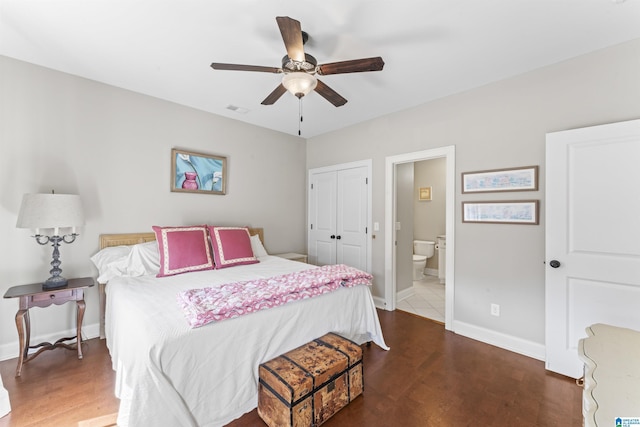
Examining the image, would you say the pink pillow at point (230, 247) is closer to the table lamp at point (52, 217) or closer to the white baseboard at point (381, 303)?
the table lamp at point (52, 217)

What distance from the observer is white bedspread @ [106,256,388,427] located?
134 cm

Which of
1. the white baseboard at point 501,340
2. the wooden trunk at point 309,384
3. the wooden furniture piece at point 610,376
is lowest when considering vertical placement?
the white baseboard at point 501,340

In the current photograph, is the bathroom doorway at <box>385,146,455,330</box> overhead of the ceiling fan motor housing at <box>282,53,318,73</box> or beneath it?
beneath

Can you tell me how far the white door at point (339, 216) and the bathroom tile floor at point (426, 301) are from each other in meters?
0.79

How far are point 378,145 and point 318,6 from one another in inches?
85.5

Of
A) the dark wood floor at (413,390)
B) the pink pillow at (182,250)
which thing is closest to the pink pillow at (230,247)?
the pink pillow at (182,250)

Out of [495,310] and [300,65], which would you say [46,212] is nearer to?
[300,65]

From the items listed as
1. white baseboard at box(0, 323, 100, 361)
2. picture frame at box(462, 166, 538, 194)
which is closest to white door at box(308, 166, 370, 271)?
picture frame at box(462, 166, 538, 194)

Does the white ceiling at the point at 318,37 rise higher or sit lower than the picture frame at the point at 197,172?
higher

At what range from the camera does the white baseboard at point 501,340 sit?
7.97 feet

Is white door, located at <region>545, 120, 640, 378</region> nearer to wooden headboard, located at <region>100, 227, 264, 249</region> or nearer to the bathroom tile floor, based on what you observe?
the bathroom tile floor

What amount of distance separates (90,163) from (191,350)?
243 cm

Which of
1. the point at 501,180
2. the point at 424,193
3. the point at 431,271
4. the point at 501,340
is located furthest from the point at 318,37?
the point at 431,271

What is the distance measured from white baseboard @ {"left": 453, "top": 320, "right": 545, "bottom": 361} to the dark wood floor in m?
0.07
